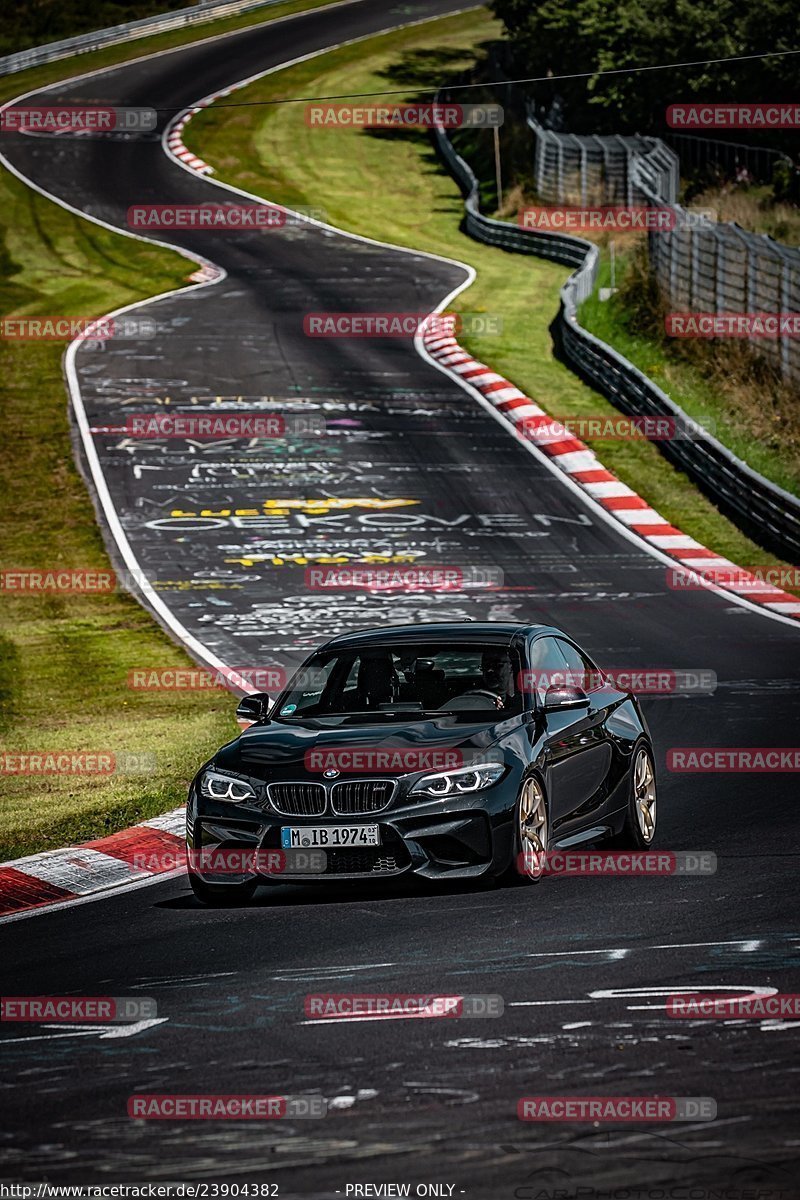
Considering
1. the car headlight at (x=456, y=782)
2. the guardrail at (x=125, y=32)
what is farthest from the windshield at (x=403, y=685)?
the guardrail at (x=125, y=32)

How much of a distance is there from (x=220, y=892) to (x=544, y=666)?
2.41m

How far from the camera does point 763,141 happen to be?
4684 cm

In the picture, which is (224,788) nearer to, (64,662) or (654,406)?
(64,662)

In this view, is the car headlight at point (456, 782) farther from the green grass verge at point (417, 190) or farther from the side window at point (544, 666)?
the green grass verge at point (417, 190)

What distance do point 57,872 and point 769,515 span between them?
16.4 m

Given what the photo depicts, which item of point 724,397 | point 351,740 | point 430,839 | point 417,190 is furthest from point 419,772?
point 417,190

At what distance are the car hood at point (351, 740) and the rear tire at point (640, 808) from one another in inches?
50.3

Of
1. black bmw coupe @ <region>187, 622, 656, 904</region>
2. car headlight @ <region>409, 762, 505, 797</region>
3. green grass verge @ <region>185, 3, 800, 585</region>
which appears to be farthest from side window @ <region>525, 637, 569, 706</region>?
green grass verge @ <region>185, 3, 800, 585</region>

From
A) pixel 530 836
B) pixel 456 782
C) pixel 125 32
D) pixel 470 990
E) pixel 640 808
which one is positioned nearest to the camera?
pixel 470 990

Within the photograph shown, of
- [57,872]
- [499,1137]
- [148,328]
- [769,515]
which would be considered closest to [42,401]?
[148,328]

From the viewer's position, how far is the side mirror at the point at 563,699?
34.3 ft

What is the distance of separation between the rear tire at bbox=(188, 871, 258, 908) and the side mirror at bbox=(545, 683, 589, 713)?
6.44ft

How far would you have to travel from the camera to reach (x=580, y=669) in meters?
11.6

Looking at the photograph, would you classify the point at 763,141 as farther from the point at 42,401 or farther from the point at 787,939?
the point at 787,939
